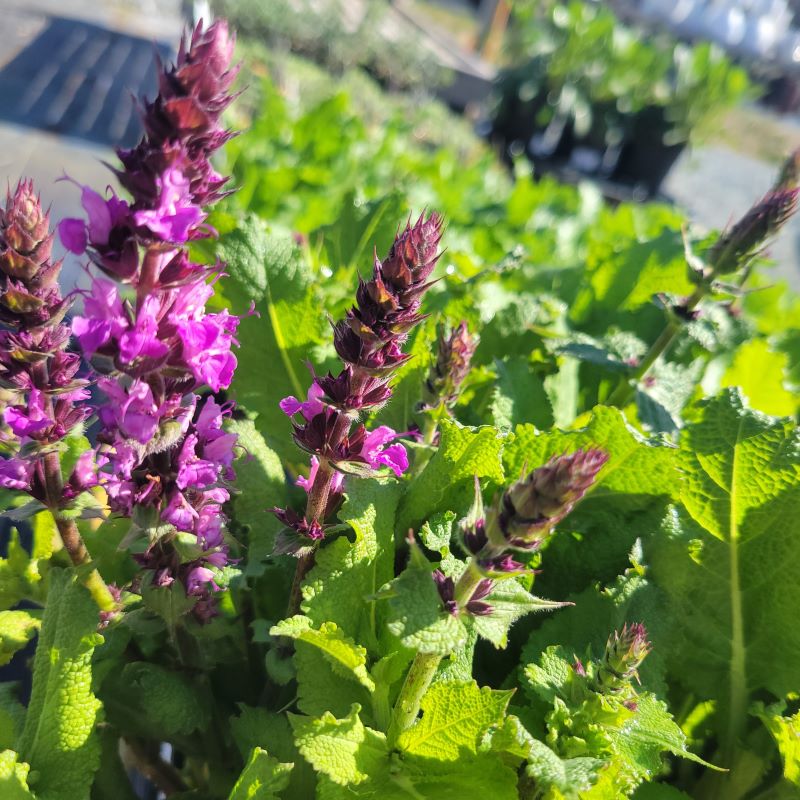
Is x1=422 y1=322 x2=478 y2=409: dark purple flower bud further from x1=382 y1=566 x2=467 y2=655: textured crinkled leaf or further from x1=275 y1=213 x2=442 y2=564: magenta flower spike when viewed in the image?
x1=382 y1=566 x2=467 y2=655: textured crinkled leaf

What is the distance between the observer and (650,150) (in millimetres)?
7102

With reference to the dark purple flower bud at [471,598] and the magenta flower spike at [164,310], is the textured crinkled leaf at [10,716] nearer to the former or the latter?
the magenta flower spike at [164,310]

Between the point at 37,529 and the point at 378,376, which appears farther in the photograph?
the point at 37,529

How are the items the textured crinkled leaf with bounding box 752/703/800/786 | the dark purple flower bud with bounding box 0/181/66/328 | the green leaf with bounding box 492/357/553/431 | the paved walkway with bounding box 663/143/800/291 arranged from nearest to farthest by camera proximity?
the dark purple flower bud with bounding box 0/181/66/328, the textured crinkled leaf with bounding box 752/703/800/786, the green leaf with bounding box 492/357/553/431, the paved walkway with bounding box 663/143/800/291

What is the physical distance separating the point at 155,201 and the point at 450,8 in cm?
1638

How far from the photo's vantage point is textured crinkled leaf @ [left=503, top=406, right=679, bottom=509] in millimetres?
1198

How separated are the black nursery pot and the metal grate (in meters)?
4.45

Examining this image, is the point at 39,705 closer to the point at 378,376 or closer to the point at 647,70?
the point at 378,376

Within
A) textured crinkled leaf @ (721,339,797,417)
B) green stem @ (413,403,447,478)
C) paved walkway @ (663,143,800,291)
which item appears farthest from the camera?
paved walkway @ (663,143,800,291)

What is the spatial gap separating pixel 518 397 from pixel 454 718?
24.5 inches

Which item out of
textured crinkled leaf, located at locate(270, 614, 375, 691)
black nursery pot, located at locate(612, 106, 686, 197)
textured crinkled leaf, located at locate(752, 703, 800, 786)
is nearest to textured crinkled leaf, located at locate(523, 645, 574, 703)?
textured crinkled leaf, located at locate(270, 614, 375, 691)

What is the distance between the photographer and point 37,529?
1.21m

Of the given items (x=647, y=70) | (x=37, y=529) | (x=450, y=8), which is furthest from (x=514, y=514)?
(x=450, y=8)

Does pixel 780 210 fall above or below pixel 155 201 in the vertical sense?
above
